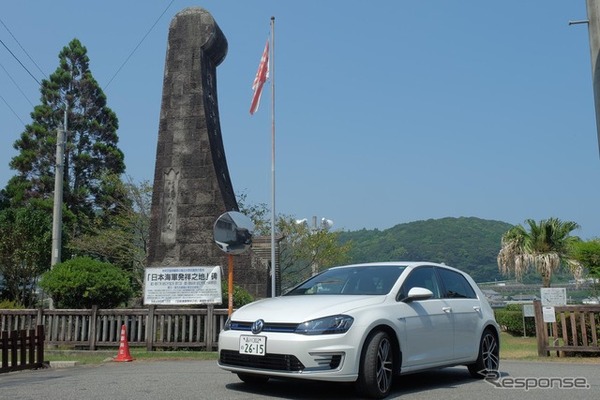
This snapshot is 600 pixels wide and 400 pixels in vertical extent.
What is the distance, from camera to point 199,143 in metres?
19.4

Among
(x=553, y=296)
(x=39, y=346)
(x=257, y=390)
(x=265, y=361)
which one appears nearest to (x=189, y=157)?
(x=39, y=346)

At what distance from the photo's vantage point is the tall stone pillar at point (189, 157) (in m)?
18.9

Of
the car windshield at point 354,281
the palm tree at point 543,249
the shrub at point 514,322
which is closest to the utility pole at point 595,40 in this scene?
the car windshield at point 354,281

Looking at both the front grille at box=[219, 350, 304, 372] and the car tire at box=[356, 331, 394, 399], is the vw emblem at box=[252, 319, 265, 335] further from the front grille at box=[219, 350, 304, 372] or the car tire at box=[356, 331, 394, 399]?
the car tire at box=[356, 331, 394, 399]

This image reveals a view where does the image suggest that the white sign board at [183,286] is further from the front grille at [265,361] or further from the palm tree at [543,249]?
the palm tree at [543,249]

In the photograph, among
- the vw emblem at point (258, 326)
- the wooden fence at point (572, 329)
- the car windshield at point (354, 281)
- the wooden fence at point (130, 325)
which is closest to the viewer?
the vw emblem at point (258, 326)

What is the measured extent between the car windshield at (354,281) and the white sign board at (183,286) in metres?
7.45

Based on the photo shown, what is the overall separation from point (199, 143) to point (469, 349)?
1239cm

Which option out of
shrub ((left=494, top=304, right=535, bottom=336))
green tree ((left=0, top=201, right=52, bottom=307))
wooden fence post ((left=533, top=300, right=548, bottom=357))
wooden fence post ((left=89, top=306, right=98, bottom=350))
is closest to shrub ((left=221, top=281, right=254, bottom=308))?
wooden fence post ((left=89, top=306, right=98, bottom=350))

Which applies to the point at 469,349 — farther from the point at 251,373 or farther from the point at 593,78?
the point at 593,78

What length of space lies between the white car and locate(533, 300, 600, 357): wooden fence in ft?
16.8

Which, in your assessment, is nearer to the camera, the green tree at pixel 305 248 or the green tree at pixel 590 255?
the green tree at pixel 590 255

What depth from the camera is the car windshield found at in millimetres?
7855

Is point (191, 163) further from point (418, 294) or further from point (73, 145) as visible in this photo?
point (73, 145)
